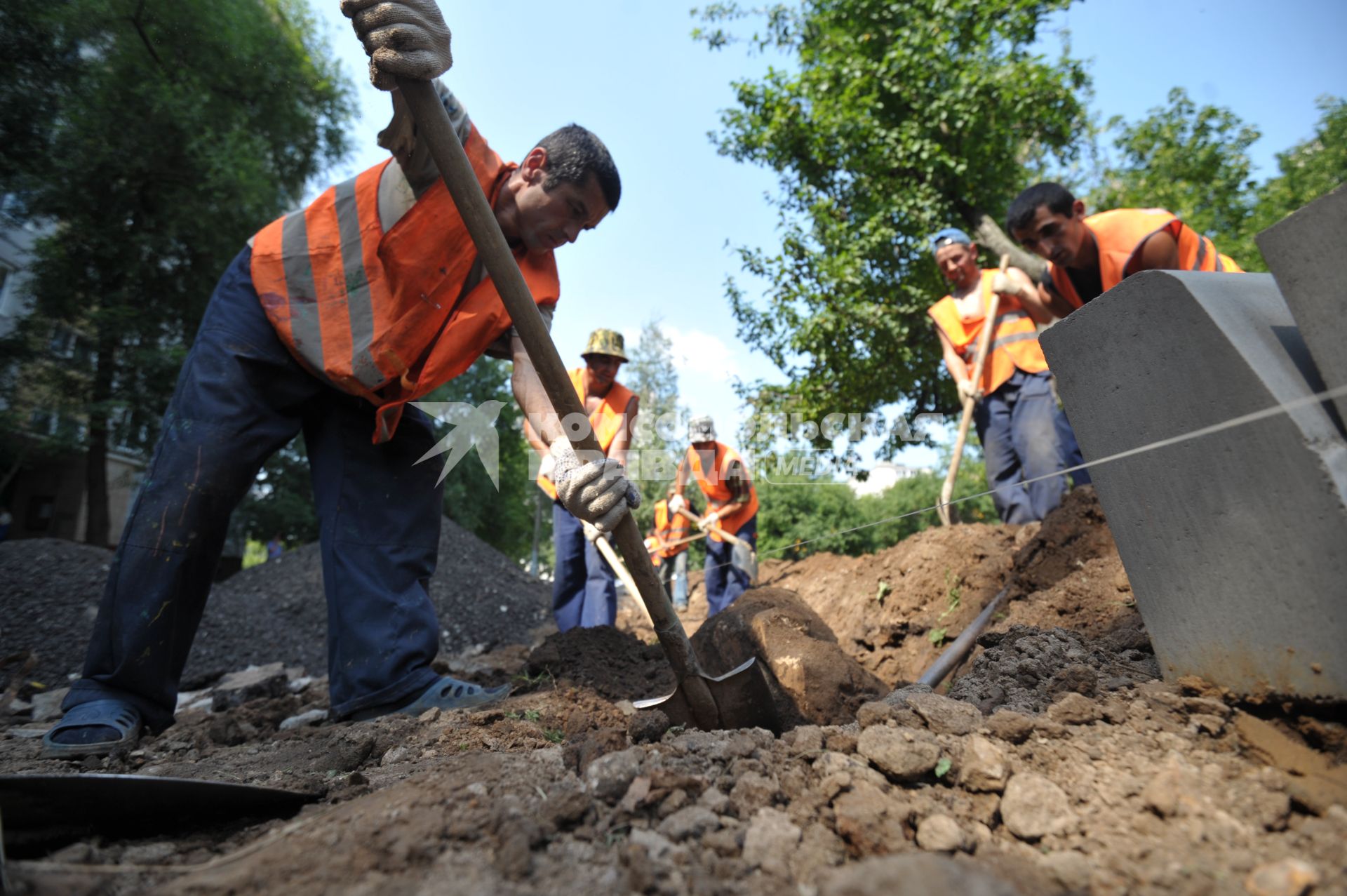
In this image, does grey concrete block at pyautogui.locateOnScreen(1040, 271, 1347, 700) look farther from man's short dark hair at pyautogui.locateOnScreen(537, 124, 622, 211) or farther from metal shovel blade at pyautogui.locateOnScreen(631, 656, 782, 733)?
man's short dark hair at pyautogui.locateOnScreen(537, 124, 622, 211)

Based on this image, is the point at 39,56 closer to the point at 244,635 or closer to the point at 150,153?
the point at 150,153

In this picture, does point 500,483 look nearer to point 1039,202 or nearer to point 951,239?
point 951,239

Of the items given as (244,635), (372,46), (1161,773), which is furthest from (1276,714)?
(244,635)

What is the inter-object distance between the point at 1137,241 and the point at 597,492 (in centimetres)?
276

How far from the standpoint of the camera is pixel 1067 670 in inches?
61.7

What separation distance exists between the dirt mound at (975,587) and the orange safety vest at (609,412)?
2039 millimetres

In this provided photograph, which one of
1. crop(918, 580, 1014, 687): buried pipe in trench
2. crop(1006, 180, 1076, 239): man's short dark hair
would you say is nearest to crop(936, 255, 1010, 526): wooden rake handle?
crop(1006, 180, 1076, 239): man's short dark hair

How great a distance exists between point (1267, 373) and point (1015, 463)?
Result: 3781 mm

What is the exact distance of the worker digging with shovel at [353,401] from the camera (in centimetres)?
205

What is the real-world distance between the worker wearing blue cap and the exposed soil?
8.44ft

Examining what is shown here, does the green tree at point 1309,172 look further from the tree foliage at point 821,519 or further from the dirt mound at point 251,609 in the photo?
the dirt mound at point 251,609

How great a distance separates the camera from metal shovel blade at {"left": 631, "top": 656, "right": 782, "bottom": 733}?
6.70 ft

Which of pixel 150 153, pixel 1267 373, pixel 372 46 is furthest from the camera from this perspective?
pixel 150 153

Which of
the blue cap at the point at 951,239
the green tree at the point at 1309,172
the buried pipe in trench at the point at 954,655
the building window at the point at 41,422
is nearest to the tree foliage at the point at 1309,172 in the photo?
the green tree at the point at 1309,172
